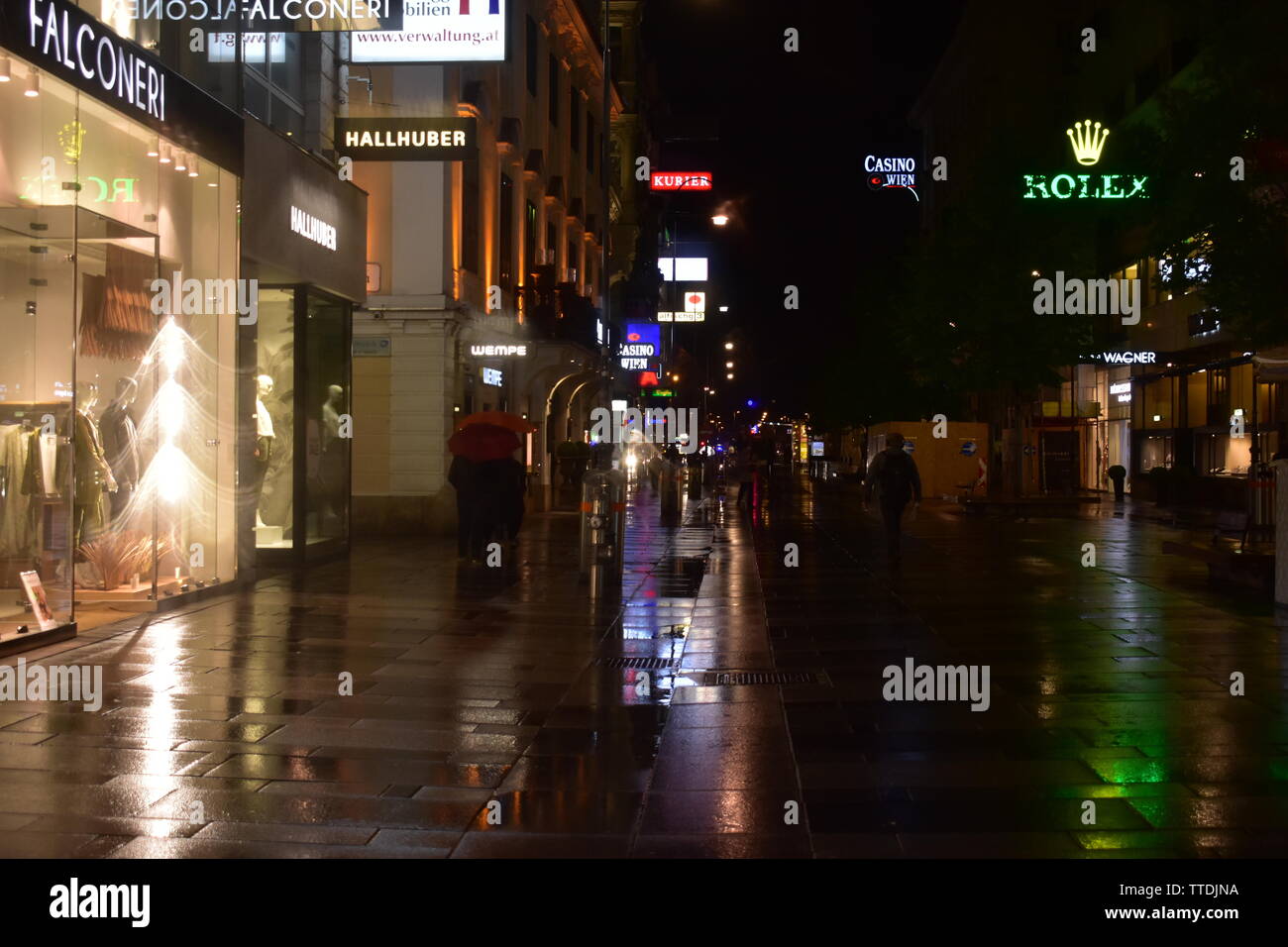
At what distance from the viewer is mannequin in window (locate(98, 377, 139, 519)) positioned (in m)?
12.6

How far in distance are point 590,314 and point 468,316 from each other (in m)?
8.97

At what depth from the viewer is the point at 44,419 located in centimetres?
1116

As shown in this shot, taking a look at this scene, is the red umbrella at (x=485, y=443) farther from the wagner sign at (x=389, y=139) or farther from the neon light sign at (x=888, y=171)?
the neon light sign at (x=888, y=171)

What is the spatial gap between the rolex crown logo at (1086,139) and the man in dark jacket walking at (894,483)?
72.3 ft

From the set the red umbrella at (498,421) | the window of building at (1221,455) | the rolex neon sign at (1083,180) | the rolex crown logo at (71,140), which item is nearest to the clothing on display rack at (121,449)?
the rolex crown logo at (71,140)

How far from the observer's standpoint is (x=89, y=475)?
12.2 meters

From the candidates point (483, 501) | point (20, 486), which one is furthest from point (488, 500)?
point (20, 486)

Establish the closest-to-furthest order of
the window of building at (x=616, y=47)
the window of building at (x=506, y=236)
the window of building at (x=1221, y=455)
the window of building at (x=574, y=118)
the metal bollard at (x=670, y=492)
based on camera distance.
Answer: the metal bollard at (x=670, y=492) < the window of building at (x=506, y=236) < the window of building at (x=1221, y=455) < the window of building at (x=574, y=118) < the window of building at (x=616, y=47)

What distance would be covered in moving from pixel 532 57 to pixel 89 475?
21124 mm

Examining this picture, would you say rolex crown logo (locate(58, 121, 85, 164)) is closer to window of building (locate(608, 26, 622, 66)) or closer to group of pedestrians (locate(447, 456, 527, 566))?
group of pedestrians (locate(447, 456, 527, 566))

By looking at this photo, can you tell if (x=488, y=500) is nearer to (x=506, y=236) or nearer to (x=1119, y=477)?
(x=506, y=236)

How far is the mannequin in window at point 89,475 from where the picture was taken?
12.0m

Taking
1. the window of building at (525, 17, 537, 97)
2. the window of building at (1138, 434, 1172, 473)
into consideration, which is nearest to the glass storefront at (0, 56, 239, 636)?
the window of building at (525, 17, 537, 97)
